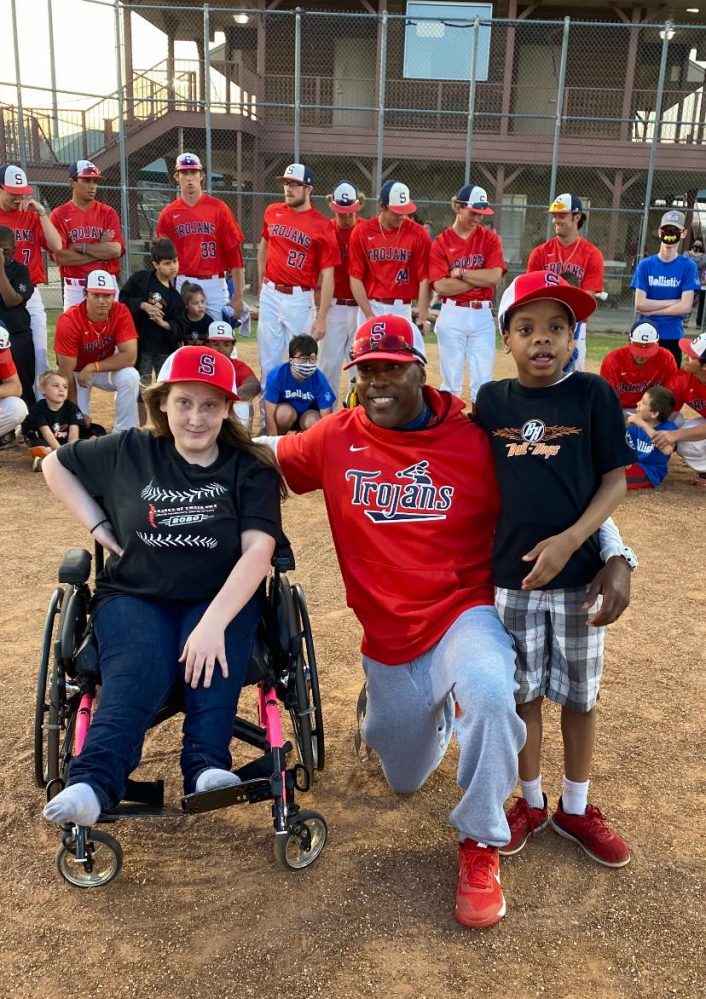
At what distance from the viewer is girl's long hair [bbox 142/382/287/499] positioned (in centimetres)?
284

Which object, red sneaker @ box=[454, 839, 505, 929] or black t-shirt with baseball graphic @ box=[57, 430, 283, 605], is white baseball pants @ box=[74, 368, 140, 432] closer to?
black t-shirt with baseball graphic @ box=[57, 430, 283, 605]

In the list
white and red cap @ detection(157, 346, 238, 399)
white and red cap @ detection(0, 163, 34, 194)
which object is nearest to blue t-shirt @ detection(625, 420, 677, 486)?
white and red cap @ detection(157, 346, 238, 399)

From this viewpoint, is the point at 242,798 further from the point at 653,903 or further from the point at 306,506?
the point at 306,506

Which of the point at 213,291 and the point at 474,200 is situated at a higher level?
the point at 474,200

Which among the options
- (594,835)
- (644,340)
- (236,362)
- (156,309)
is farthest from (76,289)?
(594,835)

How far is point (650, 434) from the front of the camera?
272 inches

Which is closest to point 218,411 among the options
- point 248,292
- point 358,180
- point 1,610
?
point 1,610

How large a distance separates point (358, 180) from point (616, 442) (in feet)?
62.8

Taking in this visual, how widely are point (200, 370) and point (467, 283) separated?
524 cm

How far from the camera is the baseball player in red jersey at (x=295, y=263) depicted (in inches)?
304

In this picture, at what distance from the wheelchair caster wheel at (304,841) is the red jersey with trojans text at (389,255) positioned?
237 inches

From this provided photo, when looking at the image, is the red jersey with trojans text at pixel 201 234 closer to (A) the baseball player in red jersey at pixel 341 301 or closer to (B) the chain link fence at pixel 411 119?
(A) the baseball player in red jersey at pixel 341 301

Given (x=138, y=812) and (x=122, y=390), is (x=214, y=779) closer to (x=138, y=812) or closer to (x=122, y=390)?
(x=138, y=812)

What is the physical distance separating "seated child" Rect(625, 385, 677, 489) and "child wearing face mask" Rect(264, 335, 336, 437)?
2547 mm
